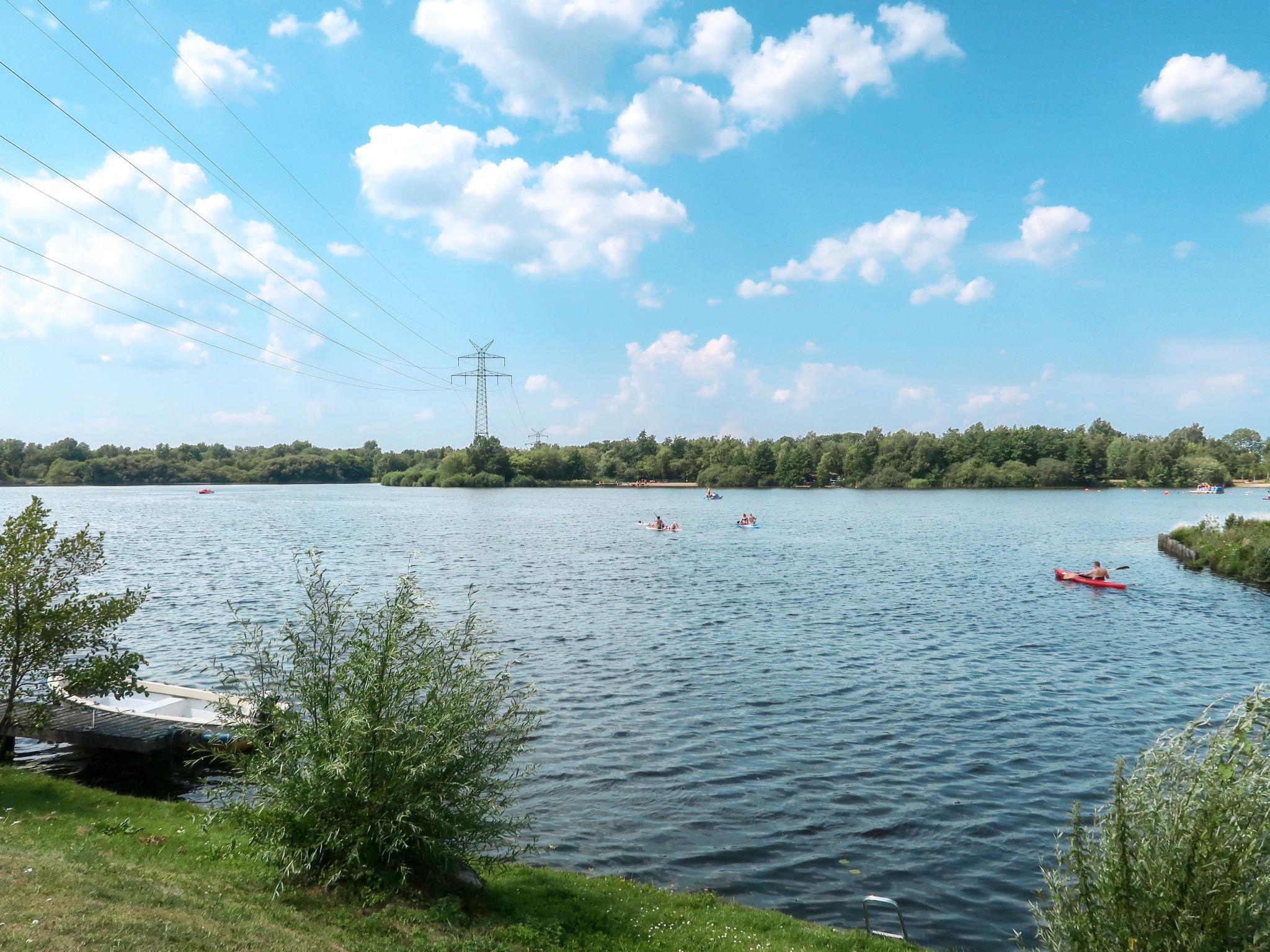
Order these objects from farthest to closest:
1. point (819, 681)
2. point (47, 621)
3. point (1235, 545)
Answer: point (1235, 545) < point (819, 681) < point (47, 621)

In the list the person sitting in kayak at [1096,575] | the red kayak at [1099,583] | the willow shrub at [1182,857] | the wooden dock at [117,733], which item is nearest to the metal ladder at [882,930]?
the willow shrub at [1182,857]

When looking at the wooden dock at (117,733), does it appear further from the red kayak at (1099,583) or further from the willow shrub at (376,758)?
the red kayak at (1099,583)

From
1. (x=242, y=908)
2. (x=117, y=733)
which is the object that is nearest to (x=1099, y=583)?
(x=117, y=733)

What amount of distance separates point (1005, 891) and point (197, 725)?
51.1ft

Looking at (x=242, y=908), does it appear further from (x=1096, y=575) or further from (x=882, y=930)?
(x=1096, y=575)

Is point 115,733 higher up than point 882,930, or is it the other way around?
point 115,733

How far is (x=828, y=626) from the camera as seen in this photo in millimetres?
31547

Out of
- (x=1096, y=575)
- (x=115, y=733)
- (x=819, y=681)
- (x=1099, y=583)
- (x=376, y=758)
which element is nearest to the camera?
(x=376, y=758)

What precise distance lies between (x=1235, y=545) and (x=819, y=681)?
38.2 m

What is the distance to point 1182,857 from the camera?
634 centimetres

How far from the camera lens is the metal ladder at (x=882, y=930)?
29.3ft

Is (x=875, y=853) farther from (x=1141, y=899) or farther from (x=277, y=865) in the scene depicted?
(x=277, y=865)

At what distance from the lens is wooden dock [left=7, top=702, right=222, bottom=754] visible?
51.5ft

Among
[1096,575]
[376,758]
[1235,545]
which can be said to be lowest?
[1096,575]
